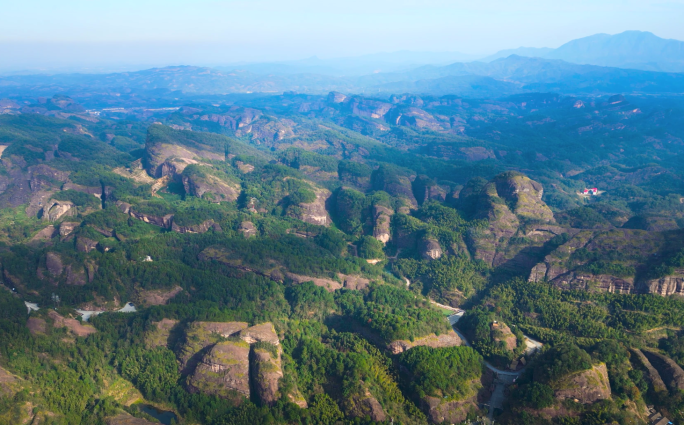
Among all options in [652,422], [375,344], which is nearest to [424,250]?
→ [375,344]

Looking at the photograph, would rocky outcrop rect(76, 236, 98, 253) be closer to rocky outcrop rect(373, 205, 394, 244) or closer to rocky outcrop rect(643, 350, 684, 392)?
rocky outcrop rect(373, 205, 394, 244)

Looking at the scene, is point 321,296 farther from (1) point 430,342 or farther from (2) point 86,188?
(2) point 86,188

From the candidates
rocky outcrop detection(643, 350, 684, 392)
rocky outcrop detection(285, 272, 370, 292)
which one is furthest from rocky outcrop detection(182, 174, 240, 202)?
rocky outcrop detection(643, 350, 684, 392)

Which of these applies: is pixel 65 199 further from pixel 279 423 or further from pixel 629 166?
→ pixel 629 166

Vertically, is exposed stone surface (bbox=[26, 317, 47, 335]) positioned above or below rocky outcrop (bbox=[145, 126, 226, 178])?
below

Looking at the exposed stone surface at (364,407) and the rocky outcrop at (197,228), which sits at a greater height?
the rocky outcrop at (197,228)

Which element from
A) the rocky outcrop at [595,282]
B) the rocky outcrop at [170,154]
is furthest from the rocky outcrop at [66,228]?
the rocky outcrop at [595,282]

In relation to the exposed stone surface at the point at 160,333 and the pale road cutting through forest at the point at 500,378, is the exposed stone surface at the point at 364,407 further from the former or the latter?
the exposed stone surface at the point at 160,333

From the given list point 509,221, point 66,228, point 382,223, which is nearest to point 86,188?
point 66,228
